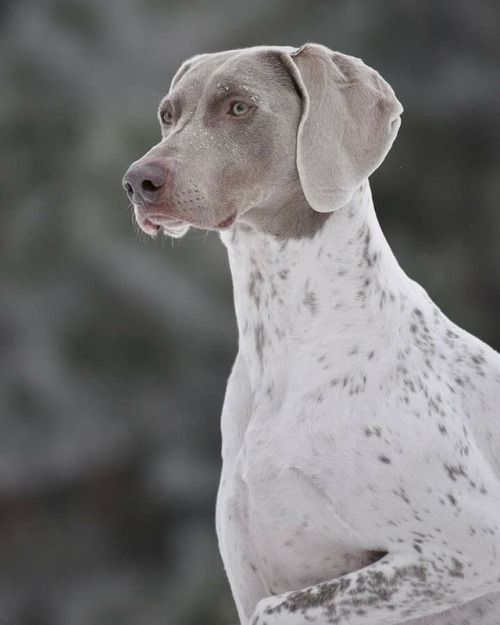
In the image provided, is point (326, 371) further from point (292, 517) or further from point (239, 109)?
point (239, 109)

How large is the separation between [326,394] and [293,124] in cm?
46

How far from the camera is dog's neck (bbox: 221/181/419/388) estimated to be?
A: 2006 millimetres

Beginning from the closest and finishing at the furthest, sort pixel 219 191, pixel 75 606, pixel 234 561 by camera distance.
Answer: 1. pixel 219 191
2. pixel 234 561
3. pixel 75 606

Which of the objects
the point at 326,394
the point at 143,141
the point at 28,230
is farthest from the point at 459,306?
the point at 326,394

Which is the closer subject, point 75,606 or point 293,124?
point 293,124

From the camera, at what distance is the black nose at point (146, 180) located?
1848 millimetres

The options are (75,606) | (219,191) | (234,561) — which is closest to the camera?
(219,191)

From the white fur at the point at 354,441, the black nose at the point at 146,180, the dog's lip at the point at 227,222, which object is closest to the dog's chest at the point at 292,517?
the white fur at the point at 354,441

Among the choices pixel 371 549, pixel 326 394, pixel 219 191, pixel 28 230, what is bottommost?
pixel 371 549

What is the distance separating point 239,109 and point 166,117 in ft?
0.61

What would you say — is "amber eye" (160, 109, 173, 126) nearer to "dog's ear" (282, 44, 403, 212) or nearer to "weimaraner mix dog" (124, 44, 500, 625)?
"weimaraner mix dog" (124, 44, 500, 625)

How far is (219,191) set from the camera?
192 centimetres

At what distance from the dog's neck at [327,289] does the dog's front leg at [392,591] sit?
0.34m

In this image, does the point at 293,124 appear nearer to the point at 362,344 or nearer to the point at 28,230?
the point at 362,344
